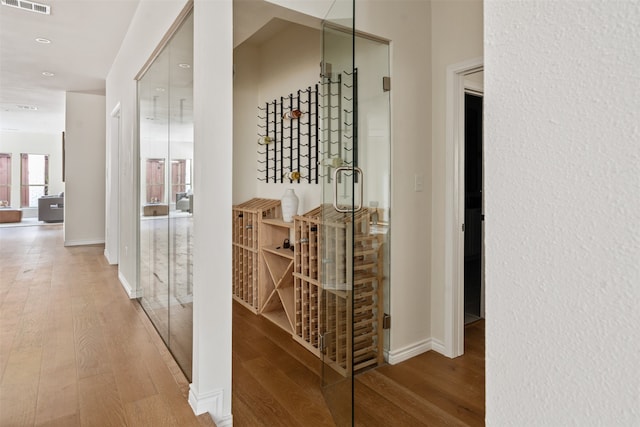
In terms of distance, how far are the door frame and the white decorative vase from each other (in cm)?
133

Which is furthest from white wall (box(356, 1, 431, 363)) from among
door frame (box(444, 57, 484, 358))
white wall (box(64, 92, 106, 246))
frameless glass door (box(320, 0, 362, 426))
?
white wall (box(64, 92, 106, 246))

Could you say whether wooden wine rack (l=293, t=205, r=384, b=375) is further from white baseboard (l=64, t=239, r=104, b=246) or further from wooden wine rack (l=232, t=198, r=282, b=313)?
white baseboard (l=64, t=239, r=104, b=246)

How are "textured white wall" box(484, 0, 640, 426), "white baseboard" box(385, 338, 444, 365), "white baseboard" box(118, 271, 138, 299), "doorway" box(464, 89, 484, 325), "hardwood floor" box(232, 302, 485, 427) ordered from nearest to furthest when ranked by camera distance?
1. "textured white wall" box(484, 0, 640, 426)
2. "hardwood floor" box(232, 302, 485, 427)
3. "white baseboard" box(385, 338, 444, 365)
4. "doorway" box(464, 89, 484, 325)
5. "white baseboard" box(118, 271, 138, 299)

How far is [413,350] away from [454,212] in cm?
104

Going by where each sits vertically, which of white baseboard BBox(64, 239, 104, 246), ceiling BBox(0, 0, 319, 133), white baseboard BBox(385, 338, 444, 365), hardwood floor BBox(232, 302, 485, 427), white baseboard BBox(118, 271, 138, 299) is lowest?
hardwood floor BBox(232, 302, 485, 427)

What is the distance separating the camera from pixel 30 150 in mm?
11180

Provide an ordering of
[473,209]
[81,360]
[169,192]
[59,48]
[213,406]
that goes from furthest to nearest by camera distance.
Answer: [59,48]
[473,209]
[169,192]
[81,360]
[213,406]

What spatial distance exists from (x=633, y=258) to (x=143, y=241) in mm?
3747

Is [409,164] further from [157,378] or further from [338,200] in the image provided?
[157,378]

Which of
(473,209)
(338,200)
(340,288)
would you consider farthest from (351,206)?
(473,209)

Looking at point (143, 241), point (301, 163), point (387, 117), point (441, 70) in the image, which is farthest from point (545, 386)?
point (143, 241)

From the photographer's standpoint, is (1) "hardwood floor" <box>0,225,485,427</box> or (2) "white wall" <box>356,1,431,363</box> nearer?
(1) "hardwood floor" <box>0,225,485,427</box>

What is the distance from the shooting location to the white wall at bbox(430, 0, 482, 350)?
275 centimetres

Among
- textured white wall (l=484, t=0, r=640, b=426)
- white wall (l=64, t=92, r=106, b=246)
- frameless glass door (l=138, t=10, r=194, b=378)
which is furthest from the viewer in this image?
white wall (l=64, t=92, r=106, b=246)
